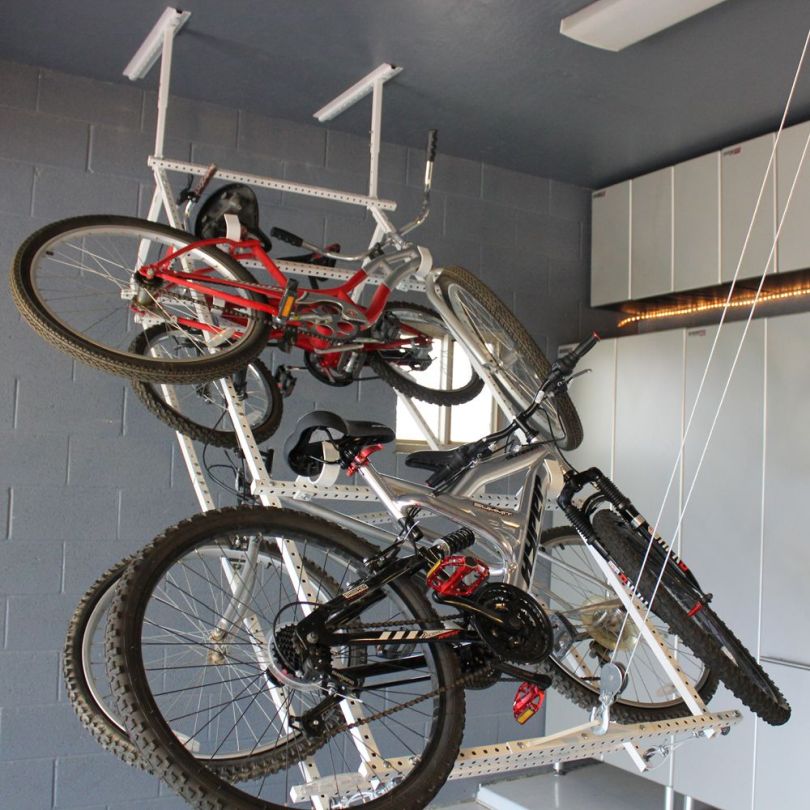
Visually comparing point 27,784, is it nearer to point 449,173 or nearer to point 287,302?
point 287,302

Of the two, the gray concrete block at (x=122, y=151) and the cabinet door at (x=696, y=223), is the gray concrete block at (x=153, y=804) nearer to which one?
the gray concrete block at (x=122, y=151)

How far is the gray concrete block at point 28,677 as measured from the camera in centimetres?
326

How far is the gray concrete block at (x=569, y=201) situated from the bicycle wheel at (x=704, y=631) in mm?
2826

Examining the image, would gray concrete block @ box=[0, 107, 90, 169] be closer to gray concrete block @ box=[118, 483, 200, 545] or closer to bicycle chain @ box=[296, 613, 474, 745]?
gray concrete block @ box=[118, 483, 200, 545]

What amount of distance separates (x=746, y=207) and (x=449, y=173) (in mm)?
1367

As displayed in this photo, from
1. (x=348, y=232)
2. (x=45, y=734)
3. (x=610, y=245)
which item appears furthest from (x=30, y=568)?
(x=610, y=245)

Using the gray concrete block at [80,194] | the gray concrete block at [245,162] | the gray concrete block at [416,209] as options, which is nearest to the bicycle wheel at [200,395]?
the gray concrete block at [80,194]

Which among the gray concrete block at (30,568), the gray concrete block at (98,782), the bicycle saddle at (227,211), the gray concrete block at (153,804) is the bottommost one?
the gray concrete block at (153,804)

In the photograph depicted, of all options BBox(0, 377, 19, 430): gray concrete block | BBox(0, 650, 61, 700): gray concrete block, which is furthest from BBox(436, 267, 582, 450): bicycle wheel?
BBox(0, 650, 61, 700): gray concrete block

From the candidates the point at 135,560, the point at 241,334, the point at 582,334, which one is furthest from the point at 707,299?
the point at 135,560

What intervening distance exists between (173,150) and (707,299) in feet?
8.32

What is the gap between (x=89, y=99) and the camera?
353 cm

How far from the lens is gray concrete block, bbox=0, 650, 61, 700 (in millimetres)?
3262

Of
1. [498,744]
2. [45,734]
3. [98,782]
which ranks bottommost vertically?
[98,782]
